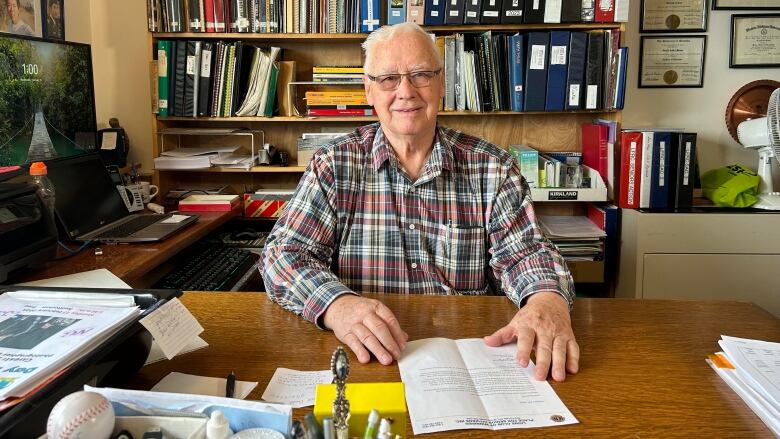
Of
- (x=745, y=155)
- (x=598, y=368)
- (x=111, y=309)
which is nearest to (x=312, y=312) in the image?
(x=111, y=309)

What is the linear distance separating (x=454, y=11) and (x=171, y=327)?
2.03 m

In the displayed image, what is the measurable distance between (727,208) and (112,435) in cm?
263

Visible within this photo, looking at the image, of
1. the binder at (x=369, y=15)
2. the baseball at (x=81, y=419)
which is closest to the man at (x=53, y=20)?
the binder at (x=369, y=15)

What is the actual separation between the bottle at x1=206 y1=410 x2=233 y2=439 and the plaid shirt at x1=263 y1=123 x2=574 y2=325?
0.84 metres

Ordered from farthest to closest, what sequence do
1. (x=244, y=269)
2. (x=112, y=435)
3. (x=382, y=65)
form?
(x=244, y=269), (x=382, y=65), (x=112, y=435)

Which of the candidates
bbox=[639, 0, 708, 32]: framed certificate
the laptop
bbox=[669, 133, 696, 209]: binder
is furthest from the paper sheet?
bbox=[639, 0, 708, 32]: framed certificate

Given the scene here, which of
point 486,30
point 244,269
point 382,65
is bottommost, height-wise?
point 244,269

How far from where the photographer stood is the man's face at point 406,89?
151cm

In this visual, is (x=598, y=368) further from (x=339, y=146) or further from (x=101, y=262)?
(x=101, y=262)

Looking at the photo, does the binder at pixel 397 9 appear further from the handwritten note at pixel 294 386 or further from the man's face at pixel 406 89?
the handwritten note at pixel 294 386

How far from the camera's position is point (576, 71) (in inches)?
101

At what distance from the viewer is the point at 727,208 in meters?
2.56

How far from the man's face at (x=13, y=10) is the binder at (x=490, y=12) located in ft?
5.75

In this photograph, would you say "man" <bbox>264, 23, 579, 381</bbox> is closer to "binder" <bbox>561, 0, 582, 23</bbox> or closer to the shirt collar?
the shirt collar
